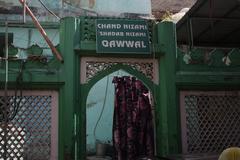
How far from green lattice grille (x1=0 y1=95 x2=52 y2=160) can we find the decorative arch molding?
2.26ft

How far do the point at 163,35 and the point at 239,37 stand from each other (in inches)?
163

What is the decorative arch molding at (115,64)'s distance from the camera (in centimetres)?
562

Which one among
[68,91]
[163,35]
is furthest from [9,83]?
[163,35]

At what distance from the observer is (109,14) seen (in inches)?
432

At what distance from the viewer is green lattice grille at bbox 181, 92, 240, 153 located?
577 cm

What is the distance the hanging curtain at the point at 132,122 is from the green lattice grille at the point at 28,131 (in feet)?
5.94

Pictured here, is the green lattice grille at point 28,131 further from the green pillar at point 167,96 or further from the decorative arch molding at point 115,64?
the green pillar at point 167,96

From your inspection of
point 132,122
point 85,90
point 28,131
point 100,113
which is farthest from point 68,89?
point 100,113

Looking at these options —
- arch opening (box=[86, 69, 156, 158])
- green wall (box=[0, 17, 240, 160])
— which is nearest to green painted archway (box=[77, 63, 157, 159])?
green wall (box=[0, 17, 240, 160])

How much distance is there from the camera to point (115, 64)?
5742 mm

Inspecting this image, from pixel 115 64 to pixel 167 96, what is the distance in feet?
3.15

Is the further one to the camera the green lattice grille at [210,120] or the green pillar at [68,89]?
the green lattice grille at [210,120]

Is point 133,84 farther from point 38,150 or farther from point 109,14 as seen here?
point 109,14

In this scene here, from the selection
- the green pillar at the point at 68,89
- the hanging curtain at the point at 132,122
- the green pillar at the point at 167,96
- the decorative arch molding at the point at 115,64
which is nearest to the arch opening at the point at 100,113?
the hanging curtain at the point at 132,122
